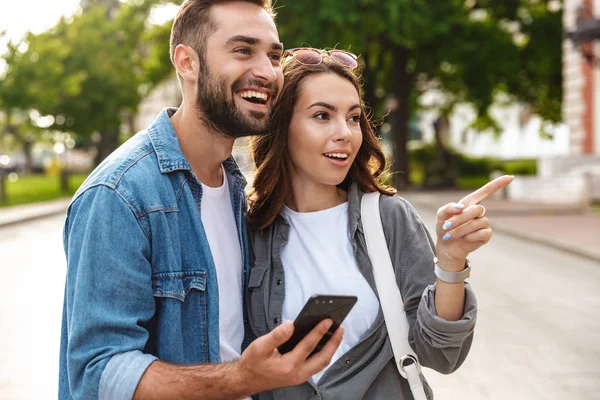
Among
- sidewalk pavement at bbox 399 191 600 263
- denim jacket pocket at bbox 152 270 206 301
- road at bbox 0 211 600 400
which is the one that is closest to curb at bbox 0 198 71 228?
road at bbox 0 211 600 400

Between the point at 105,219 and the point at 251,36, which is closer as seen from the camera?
the point at 105,219

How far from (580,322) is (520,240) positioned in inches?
309

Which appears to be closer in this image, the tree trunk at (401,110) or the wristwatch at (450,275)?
the wristwatch at (450,275)

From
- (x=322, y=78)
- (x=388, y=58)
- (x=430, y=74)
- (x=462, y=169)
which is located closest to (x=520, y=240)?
(x=322, y=78)

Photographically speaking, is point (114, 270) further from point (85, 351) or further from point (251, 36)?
point (251, 36)

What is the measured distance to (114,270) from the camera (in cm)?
200

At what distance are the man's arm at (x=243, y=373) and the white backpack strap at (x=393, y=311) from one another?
55 cm

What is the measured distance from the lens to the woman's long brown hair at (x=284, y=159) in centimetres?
278

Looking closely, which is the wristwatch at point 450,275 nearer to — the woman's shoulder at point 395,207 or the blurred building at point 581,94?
the woman's shoulder at point 395,207

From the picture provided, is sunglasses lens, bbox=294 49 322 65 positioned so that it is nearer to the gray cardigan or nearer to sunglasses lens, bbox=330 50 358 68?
sunglasses lens, bbox=330 50 358 68

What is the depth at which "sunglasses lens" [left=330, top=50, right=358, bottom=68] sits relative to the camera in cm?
286

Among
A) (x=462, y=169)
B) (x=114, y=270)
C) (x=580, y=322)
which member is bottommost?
(x=462, y=169)

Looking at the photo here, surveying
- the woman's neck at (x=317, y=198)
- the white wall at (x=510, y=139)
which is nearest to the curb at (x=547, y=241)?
the woman's neck at (x=317, y=198)

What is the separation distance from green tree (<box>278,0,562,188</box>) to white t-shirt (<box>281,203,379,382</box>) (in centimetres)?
2132
